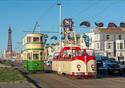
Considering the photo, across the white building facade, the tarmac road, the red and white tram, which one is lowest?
the tarmac road

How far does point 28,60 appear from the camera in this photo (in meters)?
50.0

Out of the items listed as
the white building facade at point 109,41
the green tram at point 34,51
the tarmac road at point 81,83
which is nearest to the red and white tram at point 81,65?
the tarmac road at point 81,83

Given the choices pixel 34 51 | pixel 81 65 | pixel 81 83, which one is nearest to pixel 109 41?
pixel 34 51

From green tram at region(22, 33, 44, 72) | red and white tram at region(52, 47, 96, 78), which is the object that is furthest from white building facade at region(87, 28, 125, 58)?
red and white tram at region(52, 47, 96, 78)

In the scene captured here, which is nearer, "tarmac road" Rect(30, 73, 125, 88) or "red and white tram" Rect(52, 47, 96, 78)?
"tarmac road" Rect(30, 73, 125, 88)

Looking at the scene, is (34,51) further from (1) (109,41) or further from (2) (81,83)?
(1) (109,41)

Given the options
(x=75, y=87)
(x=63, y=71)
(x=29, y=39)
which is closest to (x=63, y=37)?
(x=29, y=39)

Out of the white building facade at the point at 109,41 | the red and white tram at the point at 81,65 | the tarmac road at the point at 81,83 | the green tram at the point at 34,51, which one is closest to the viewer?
the tarmac road at the point at 81,83

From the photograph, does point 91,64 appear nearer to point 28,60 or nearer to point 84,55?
point 84,55

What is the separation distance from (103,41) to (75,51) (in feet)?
324

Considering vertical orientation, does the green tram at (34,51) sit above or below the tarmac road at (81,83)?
above

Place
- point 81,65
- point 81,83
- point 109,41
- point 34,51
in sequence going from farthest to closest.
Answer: point 109,41
point 34,51
point 81,65
point 81,83

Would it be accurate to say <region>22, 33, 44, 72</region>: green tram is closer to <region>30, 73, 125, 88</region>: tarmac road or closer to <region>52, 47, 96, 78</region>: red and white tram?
<region>52, 47, 96, 78</region>: red and white tram

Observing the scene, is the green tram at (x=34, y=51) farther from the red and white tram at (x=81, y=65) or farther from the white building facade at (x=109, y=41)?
the white building facade at (x=109, y=41)
